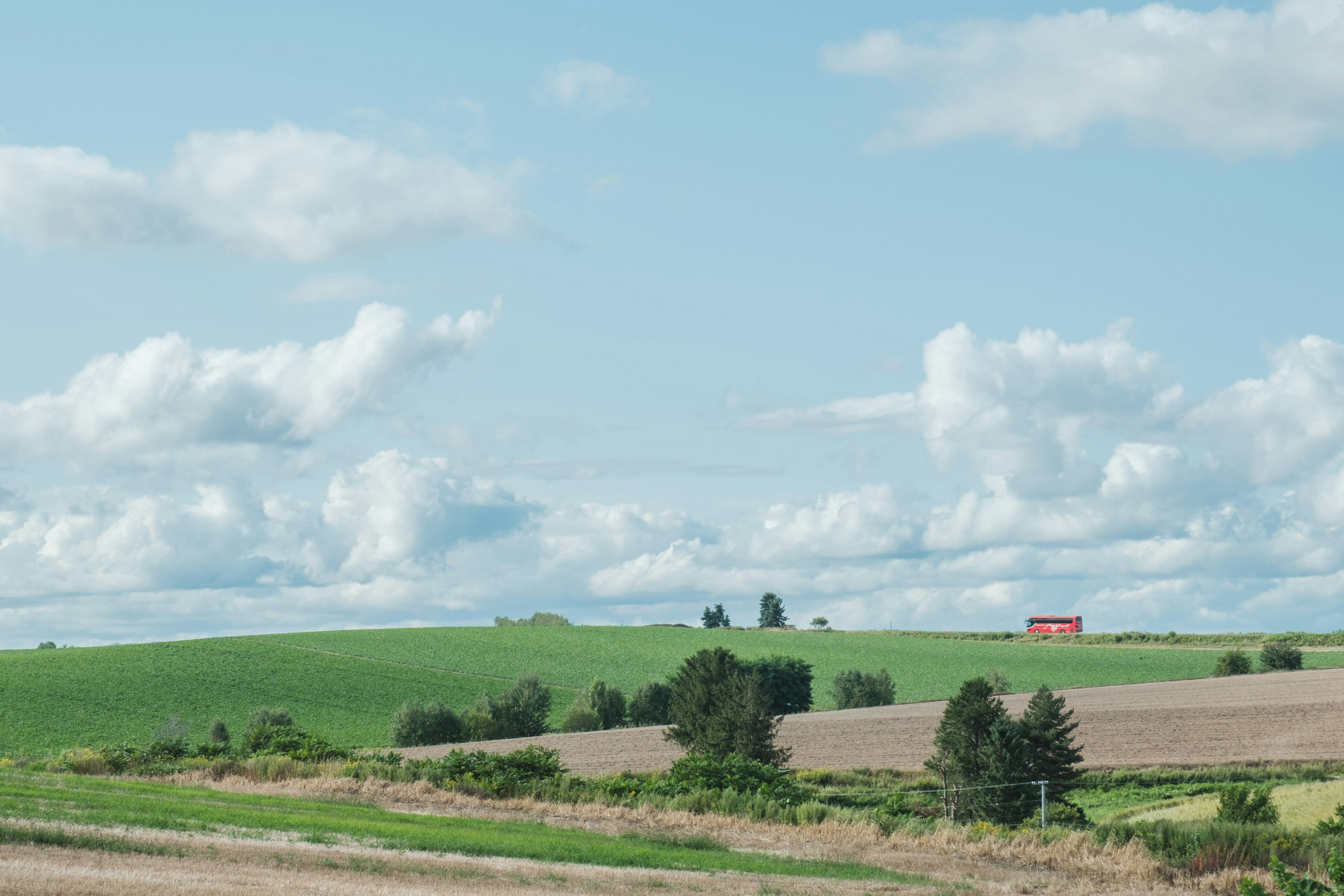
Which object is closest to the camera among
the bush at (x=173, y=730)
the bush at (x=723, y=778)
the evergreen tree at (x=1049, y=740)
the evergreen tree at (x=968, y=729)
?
the bush at (x=723, y=778)

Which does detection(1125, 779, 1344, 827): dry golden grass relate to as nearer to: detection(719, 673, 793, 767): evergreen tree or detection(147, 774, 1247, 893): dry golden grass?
detection(719, 673, 793, 767): evergreen tree

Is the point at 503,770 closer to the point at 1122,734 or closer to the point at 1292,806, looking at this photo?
the point at 1292,806

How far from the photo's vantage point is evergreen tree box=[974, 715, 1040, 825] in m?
43.7

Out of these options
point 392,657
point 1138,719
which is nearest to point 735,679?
point 1138,719

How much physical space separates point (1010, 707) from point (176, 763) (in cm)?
6005

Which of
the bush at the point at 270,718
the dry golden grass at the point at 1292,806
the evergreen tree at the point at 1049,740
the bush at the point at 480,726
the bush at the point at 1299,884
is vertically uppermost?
the bush at the point at 1299,884

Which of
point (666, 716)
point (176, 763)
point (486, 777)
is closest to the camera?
point (486, 777)

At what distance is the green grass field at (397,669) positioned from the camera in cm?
8388

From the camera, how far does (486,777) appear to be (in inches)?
1308

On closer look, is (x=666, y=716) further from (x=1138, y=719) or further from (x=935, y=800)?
(x=935, y=800)

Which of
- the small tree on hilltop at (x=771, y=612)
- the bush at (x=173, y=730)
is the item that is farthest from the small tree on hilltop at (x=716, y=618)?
the bush at (x=173, y=730)

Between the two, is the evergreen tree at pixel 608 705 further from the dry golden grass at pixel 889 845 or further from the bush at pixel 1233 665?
the dry golden grass at pixel 889 845

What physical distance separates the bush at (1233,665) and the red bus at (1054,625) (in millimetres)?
44888

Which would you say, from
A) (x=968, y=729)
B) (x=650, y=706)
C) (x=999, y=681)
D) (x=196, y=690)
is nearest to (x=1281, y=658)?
(x=999, y=681)
